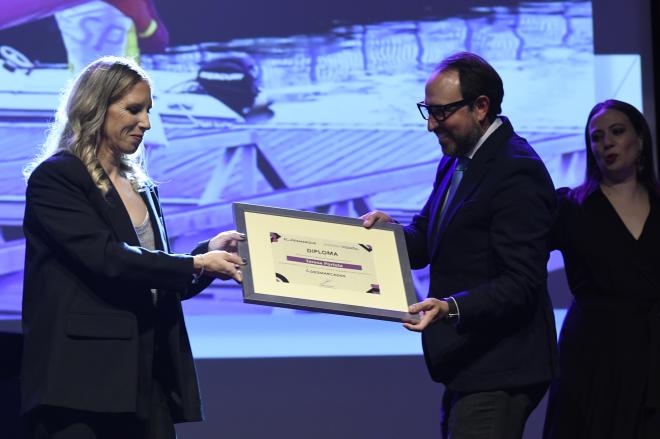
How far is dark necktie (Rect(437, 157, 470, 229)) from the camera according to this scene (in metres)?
2.62

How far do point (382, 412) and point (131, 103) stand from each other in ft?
7.26

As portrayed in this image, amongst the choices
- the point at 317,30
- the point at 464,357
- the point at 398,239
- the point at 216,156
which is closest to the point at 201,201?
the point at 216,156

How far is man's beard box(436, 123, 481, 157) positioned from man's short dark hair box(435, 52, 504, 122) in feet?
0.21

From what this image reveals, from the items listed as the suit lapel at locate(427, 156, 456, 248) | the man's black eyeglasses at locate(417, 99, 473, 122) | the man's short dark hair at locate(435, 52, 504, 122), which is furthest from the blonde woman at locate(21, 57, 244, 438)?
the man's short dark hair at locate(435, 52, 504, 122)

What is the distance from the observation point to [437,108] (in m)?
2.61

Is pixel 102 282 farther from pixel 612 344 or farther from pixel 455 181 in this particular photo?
pixel 612 344

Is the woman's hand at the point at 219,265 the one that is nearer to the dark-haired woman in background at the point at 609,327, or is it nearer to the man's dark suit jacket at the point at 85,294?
the man's dark suit jacket at the point at 85,294

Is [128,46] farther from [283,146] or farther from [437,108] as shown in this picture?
[437,108]

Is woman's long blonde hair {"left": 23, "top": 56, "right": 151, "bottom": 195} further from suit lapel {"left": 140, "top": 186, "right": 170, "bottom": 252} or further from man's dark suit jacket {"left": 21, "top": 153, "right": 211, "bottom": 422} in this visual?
suit lapel {"left": 140, "top": 186, "right": 170, "bottom": 252}

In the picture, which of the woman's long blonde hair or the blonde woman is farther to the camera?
the woman's long blonde hair

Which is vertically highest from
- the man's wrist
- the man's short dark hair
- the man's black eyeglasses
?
the man's short dark hair

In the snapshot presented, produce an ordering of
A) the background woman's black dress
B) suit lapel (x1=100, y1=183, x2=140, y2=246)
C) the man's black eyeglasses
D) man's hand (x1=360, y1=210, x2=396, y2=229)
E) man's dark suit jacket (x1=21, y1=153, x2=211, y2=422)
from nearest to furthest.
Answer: man's dark suit jacket (x1=21, y1=153, x2=211, y2=422)
suit lapel (x1=100, y1=183, x2=140, y2=246)
the man's black eyeglasses
man's hand (x1=360, y1=210, x2=396, y2=229)
the background woman's black dress

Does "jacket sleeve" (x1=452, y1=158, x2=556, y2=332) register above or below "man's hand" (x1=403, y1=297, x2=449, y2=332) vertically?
above

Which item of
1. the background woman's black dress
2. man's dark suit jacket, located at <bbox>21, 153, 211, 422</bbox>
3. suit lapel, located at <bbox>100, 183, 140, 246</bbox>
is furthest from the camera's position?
the background woman's black dress
